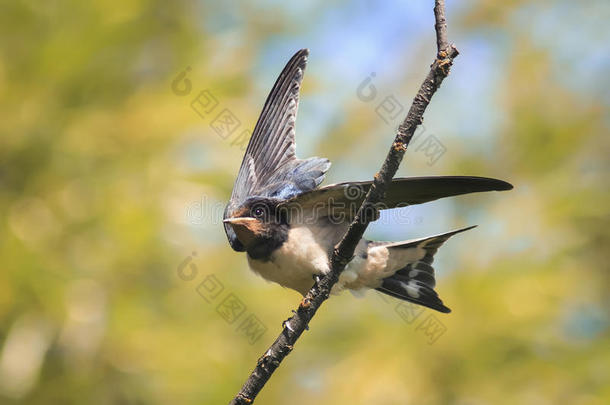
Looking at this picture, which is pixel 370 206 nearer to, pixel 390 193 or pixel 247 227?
pixel 390 193

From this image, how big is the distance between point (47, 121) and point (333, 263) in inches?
127

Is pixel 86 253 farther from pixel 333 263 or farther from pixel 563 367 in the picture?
pixel 563 367

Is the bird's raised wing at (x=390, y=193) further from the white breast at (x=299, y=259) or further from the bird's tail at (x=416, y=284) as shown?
the bird's tail at (x=416, y=284)

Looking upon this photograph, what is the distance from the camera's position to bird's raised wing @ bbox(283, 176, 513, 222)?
2039mm

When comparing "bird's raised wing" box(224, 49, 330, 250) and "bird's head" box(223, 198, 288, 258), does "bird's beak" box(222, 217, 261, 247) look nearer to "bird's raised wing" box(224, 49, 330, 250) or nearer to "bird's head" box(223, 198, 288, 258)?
"bird's head" box(223, 198, 288, 258)

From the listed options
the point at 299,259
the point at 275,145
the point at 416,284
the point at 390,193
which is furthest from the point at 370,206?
the point at 275,145

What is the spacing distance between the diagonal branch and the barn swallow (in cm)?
16

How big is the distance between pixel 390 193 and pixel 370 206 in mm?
264

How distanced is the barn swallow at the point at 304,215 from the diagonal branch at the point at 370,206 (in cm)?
16

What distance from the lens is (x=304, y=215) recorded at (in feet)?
8.61

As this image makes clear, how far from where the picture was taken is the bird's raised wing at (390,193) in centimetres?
204

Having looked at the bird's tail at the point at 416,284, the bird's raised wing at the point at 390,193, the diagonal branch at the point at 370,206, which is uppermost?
the bird's tail at the point at 416,284

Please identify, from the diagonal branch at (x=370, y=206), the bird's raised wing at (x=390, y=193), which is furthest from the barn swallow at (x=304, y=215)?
the diagonal branch at (x=370, y=206)

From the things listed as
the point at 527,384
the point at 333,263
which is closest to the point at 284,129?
the point at 333,263
